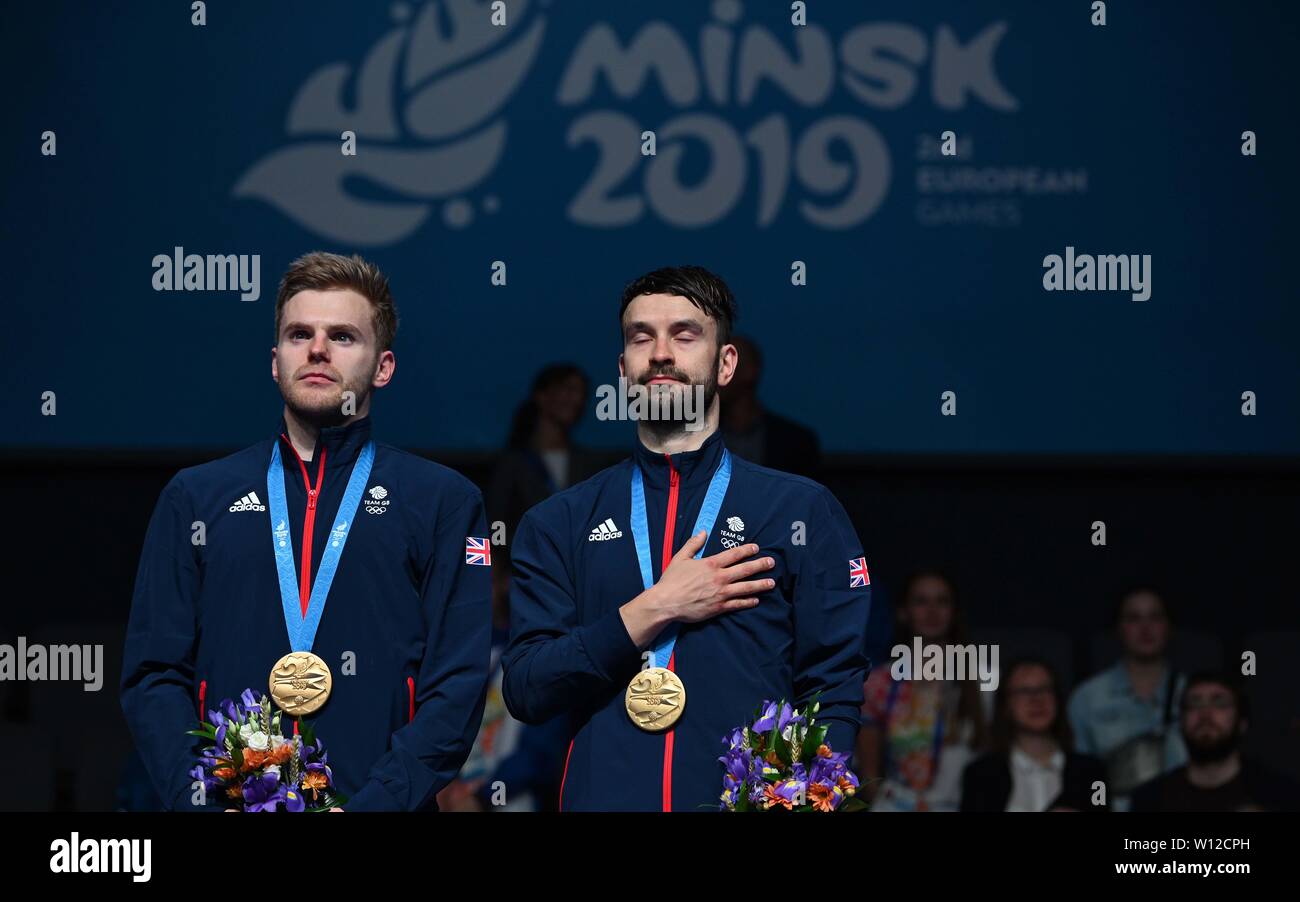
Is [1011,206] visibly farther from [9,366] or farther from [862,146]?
[9,366]

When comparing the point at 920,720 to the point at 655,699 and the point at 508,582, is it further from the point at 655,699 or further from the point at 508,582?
the point at 655,699

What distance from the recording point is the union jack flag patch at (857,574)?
3.84 m

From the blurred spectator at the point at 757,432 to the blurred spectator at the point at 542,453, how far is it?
21.7 inches

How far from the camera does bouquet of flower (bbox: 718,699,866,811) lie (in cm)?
353

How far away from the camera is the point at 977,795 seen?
20.3 feet

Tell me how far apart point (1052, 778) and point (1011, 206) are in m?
2.20

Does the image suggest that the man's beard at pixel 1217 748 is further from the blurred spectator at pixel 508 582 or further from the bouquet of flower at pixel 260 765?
the bouquet of flower at pixel 260 765

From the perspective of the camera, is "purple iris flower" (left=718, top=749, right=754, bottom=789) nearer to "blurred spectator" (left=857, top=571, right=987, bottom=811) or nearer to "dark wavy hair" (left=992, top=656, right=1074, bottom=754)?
"blurred spectator" (left=857, top=571, right=987, bottom=811)

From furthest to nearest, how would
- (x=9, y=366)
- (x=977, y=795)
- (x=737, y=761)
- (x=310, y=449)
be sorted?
(x=9, y=366) → (x=977, y=795) → (x=310, y=449) → (x=737, y=761)

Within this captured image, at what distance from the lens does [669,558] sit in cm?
386

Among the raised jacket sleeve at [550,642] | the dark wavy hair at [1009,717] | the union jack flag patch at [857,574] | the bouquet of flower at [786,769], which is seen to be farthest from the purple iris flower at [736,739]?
the dark wavy hair at [1009,717]

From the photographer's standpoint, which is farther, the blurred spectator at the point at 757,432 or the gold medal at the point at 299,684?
the blurred spectator at the point at 757,432

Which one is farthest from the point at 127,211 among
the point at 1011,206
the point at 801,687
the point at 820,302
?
the point at 801,687

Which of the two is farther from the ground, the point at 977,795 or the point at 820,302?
the point at 820,302
